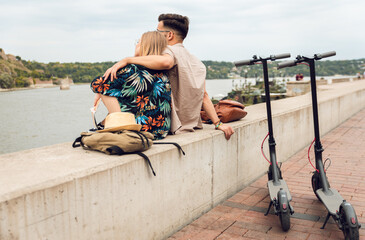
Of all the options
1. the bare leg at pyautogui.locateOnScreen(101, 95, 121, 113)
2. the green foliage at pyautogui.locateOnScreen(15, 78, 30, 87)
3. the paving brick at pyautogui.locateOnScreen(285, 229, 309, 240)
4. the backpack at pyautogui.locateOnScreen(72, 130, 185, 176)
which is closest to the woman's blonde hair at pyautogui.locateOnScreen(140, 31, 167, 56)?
the bare leg at pyautogui.locateOnScreen(101, 95, 121, 113)

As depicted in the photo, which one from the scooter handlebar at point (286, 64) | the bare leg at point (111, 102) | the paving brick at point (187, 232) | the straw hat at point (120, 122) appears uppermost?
the scooter handlebar at point (286, 64)

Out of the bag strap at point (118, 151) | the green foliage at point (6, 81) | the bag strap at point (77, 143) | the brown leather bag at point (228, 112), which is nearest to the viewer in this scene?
the bag strap at point (118, 151)

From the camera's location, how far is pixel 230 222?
3.33 meters

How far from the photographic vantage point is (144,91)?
3.22 metres

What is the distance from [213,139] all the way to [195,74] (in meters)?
0.62

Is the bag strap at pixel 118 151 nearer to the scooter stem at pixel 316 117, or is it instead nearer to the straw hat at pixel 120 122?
the straw hat at pixel 120 122

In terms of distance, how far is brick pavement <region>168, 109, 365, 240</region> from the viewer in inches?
122

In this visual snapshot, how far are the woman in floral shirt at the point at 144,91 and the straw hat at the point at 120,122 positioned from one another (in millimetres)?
192

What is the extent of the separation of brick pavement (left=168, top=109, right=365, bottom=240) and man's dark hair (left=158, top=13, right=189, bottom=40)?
163 cm

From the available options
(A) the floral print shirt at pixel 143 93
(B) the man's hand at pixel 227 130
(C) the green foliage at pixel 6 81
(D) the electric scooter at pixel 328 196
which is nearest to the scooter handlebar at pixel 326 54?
(D) the electric scooter at pixel 328 196

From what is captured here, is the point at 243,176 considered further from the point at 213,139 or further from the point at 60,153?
the point at 60,153

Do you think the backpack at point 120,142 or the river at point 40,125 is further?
the river at point 40,125

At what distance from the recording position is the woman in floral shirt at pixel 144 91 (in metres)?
3.08

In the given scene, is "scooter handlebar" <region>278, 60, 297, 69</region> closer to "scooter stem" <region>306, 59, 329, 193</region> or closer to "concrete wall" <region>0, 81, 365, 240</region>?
"scooter stem" <region>306, 59, 329, 193</region>
